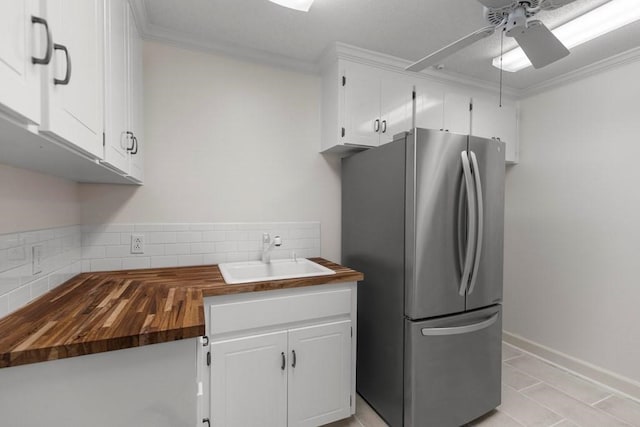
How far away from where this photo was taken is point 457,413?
1694 millimetres

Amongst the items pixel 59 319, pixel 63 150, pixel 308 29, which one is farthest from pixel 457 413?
pixel 308 29

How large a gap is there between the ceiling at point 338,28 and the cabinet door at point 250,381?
1786mm

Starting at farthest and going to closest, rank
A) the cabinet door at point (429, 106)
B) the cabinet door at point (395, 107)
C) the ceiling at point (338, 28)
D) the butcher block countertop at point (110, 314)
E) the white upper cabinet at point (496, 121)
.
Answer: the white upper cabinet at point (496, 121), the cabinet door at point (429, 106), the cabinet door at point (395, 107), the ceiling at point (338, 28), the butcher block countertop at point (110, 314)

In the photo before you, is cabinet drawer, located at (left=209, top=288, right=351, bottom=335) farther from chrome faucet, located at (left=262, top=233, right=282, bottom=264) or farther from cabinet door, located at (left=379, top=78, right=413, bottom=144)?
cabinet door, located at (left=379, top=78, right=413, bottom=144)

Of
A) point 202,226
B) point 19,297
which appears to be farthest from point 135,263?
point 19,297

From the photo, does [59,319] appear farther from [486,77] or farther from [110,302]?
[486,77]

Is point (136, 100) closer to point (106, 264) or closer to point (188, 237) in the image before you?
point (188, 237)

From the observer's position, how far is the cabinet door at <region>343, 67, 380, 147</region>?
2008 millimetres

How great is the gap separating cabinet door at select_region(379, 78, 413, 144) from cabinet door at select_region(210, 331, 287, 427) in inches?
61.2

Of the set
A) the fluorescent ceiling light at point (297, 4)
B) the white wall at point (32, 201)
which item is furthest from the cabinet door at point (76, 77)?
the fluorescent ceiling light at point (297, 4)

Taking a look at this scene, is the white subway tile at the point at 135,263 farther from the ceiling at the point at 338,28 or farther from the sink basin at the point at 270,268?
the ceiling at the point at 338,28

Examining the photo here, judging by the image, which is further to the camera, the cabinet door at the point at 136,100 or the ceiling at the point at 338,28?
the ceiling at the point at 338,28

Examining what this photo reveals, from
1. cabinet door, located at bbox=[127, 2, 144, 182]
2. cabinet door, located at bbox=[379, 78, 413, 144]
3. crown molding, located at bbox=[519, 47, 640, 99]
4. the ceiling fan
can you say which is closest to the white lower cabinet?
cabinet door, located at bbox=[127, 2, 144, 182]

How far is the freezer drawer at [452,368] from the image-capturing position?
1.59 meters
